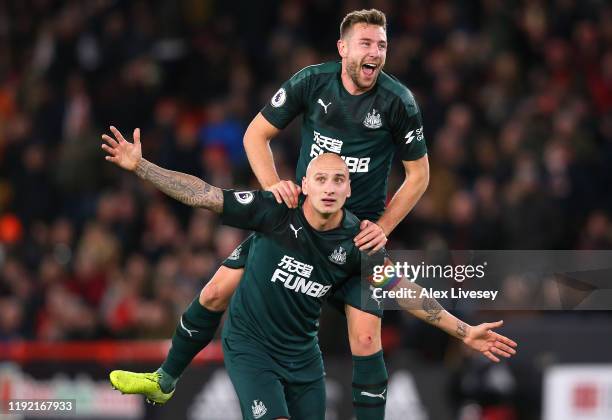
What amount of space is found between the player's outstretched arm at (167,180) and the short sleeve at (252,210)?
6 cm

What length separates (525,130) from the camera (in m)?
14.6

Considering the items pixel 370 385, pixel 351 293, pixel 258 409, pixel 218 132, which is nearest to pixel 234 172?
pixel 218 132

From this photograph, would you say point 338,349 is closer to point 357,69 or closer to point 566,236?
point 566,236

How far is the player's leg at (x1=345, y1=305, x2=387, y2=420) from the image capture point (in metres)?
8.42

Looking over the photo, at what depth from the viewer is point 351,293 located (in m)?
8.49

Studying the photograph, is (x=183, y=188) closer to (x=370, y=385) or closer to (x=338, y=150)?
(x=338, y=150)

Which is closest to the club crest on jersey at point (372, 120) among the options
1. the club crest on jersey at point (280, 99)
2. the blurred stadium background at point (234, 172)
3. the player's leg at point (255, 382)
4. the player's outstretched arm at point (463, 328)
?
the club crest on jersey at point (280, 99)

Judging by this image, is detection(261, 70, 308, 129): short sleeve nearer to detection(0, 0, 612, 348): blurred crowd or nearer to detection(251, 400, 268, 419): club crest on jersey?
detection(251, 400, 268, 419): club crest on jersey

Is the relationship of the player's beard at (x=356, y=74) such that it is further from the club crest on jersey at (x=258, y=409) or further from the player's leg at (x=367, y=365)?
the club crest on jersey at (x=258, y=409)

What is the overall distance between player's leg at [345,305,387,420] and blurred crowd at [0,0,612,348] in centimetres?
539

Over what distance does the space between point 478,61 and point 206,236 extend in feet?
11.7

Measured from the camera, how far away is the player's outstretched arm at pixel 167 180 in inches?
311

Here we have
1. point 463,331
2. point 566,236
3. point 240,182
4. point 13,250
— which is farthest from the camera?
point 13,250

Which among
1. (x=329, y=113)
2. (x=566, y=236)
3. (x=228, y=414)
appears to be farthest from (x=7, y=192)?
(x=329, y=113)
